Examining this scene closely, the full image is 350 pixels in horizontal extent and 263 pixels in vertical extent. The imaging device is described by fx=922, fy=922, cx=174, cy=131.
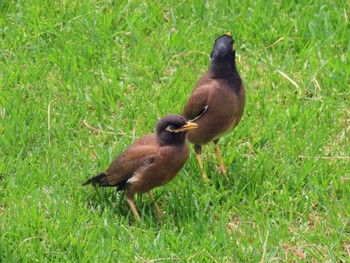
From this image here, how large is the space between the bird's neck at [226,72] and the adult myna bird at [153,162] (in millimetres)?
705

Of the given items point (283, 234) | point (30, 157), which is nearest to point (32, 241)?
point (30, 157)

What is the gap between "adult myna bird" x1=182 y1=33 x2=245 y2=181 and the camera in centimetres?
697

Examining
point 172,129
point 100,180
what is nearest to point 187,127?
point 172,129

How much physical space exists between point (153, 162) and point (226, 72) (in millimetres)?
1025

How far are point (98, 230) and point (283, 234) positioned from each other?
128 cm

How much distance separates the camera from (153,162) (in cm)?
653

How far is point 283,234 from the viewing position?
6.37 metres

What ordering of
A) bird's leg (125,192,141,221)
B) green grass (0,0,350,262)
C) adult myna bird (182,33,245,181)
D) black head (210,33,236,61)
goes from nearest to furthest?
green grass (0,0,350,262)
bird's leg (125,192,141,221)
adult myna bird (182,33,245,181)
black head (210,33,236,61)

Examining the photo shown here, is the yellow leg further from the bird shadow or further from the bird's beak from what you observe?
the bird's beak

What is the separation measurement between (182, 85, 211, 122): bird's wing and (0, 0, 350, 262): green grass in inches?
16.0

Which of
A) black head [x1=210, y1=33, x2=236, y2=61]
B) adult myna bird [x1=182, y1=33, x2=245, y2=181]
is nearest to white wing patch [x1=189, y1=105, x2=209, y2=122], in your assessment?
adult myna bird [x1=182, y1=33, x2=245, y2=181]

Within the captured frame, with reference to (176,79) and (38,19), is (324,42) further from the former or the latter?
(38,19)

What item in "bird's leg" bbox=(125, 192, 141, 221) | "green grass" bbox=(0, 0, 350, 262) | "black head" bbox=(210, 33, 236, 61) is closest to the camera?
"green grass" bbox=(0, 0, 350, 262)

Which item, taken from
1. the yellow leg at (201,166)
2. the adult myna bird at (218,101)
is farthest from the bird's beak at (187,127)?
the yellow leg at (201,166)
